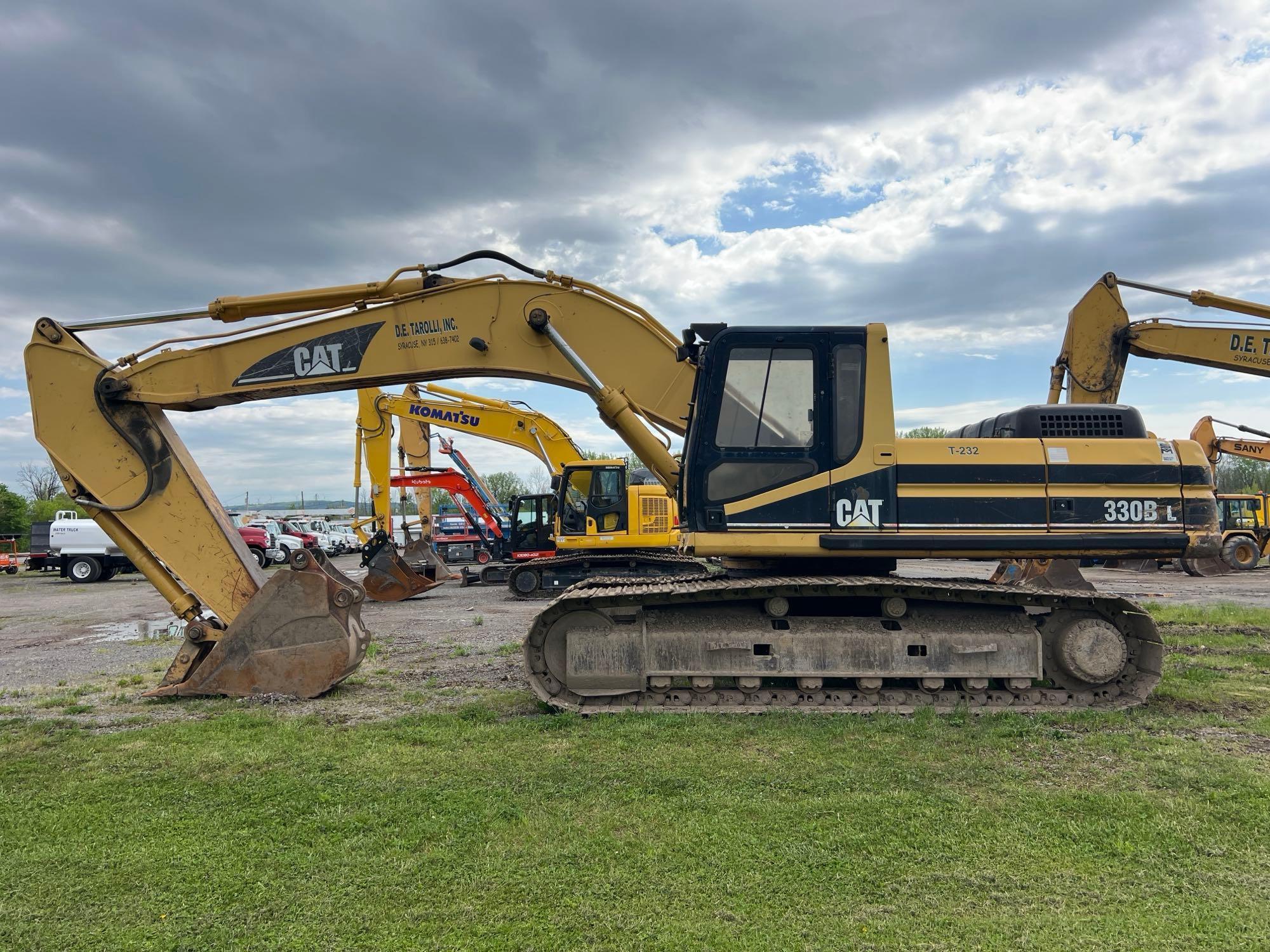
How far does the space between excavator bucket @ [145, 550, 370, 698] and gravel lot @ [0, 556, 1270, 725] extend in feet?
0.67

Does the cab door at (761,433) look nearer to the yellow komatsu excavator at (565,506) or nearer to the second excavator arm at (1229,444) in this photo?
the yellow komatsu excavator at (565,506)

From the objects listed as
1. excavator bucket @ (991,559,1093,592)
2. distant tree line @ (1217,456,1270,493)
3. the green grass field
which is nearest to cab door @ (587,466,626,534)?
excavator bucket @ (991,559,1093,592)

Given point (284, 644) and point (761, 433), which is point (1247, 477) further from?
point (284, 644)

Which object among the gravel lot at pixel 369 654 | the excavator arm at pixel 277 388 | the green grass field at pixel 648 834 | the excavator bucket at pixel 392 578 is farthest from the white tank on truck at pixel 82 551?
the green grass field at pixel 648 834

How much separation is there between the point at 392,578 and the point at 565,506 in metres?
4.57

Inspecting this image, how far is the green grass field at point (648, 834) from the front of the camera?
11.2ft

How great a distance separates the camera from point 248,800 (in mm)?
4840

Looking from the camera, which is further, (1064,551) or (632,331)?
(632,331)

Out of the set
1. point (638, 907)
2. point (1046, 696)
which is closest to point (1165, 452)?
point (1046, 696)

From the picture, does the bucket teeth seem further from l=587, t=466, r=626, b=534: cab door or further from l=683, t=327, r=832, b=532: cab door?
l=683, t=327, r=832, b=532: cab door

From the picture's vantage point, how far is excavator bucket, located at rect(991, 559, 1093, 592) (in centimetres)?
773

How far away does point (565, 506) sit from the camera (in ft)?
58.4

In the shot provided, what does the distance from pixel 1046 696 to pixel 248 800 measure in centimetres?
624

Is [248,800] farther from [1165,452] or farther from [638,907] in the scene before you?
[1165,452]
